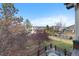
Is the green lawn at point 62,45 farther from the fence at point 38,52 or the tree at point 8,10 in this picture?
the tree at point 8,10

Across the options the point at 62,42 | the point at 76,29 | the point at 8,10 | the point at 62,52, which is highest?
the point at 8,10

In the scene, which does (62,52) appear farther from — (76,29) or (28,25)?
(28,25)

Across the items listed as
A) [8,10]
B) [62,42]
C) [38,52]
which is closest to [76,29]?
[62,42]

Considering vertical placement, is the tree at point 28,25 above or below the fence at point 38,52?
above

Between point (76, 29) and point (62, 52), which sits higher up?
point (76, 29)

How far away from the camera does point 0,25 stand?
5.74 feet

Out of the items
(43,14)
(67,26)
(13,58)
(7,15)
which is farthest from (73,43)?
(7,15)

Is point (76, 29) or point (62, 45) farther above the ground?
point (76, 29)

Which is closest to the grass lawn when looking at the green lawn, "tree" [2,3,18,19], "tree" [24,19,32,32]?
the green lawn

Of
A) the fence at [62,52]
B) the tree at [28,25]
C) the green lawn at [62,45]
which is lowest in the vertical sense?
the fence at [62,52]

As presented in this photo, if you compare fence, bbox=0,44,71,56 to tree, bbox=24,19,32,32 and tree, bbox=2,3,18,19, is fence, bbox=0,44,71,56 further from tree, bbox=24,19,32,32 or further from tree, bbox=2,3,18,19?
tree, bbox=2,3,18,19

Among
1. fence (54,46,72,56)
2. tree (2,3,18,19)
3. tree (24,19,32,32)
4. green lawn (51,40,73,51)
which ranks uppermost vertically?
tree (2,3,18,19)

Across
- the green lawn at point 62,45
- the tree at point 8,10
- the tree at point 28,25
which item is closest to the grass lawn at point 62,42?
the green lawn at point 62,45

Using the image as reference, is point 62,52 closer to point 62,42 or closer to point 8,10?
point 62,42
